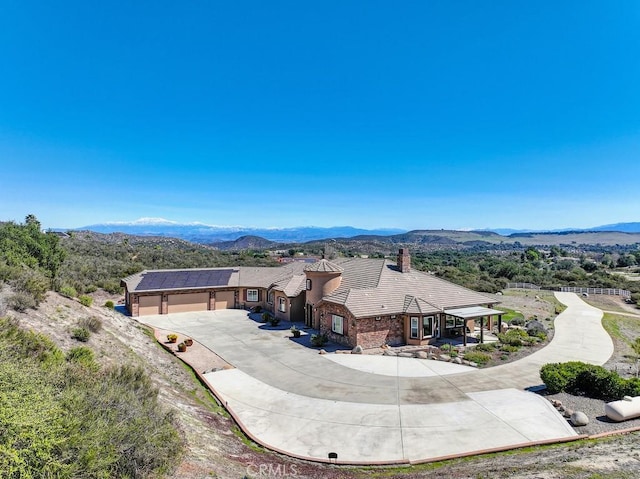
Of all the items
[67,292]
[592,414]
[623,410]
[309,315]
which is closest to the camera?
[623,410]

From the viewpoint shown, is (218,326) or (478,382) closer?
(478,382)

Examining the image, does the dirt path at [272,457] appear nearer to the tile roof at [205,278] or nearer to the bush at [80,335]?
the bush at [80,335]

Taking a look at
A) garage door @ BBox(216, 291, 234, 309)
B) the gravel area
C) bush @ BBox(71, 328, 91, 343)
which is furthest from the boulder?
garage door @ BBox(216, 291, 234, 309)

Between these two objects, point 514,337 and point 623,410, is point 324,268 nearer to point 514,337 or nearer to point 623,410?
point 514,337

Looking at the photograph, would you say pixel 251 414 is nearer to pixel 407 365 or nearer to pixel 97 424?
pixel 97 424

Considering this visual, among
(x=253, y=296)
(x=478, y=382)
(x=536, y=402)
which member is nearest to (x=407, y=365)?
(x=478, y=382)

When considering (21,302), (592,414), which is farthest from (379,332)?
(21,302)

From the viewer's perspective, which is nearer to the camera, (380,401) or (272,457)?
(272,457)
